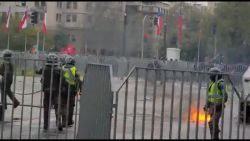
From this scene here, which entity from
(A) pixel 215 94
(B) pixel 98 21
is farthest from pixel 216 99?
(B) pixel 98 21

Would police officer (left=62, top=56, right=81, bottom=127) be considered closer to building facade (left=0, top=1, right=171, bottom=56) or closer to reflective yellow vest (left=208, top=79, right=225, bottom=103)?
building facade (left=0, top=1, right=171, bottom=56)

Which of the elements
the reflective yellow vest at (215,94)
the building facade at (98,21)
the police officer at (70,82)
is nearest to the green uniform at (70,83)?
the police officer at (70,82)

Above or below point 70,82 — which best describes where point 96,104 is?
below

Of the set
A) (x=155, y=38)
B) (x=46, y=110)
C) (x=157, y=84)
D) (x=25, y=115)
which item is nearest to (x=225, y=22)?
(x=155, y=38)

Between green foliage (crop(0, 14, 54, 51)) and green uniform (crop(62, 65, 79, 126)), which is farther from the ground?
green foliage (crop(0, 14, 54, 51))

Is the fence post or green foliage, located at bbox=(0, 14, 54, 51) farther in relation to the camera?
green foliage, located at bbox=(0, 14, 54, 51)

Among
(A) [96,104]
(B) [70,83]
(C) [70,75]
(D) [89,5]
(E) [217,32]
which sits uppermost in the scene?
(E) [217,32]

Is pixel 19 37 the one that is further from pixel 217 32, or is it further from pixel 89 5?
pixel 89 5

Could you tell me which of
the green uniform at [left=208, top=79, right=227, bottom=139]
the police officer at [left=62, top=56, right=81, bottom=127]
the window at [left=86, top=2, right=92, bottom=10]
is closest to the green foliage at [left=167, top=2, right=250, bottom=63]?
the police officer at [left=62, top=56, right=81, bottom=127]

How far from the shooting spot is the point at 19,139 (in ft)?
29.2

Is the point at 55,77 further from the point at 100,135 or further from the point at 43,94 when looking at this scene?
the point at 100,135

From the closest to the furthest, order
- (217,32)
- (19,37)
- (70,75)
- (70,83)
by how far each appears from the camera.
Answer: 1. (70,83)
2. (70,75)
3. (217,32)
4. (19,37)

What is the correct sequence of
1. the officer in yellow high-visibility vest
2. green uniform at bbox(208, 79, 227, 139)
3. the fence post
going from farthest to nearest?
green uniform at bbox(208, 79, 227, 139)
the officer in yellow high-visibility vest
the fence post

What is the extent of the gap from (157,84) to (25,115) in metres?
6.17
